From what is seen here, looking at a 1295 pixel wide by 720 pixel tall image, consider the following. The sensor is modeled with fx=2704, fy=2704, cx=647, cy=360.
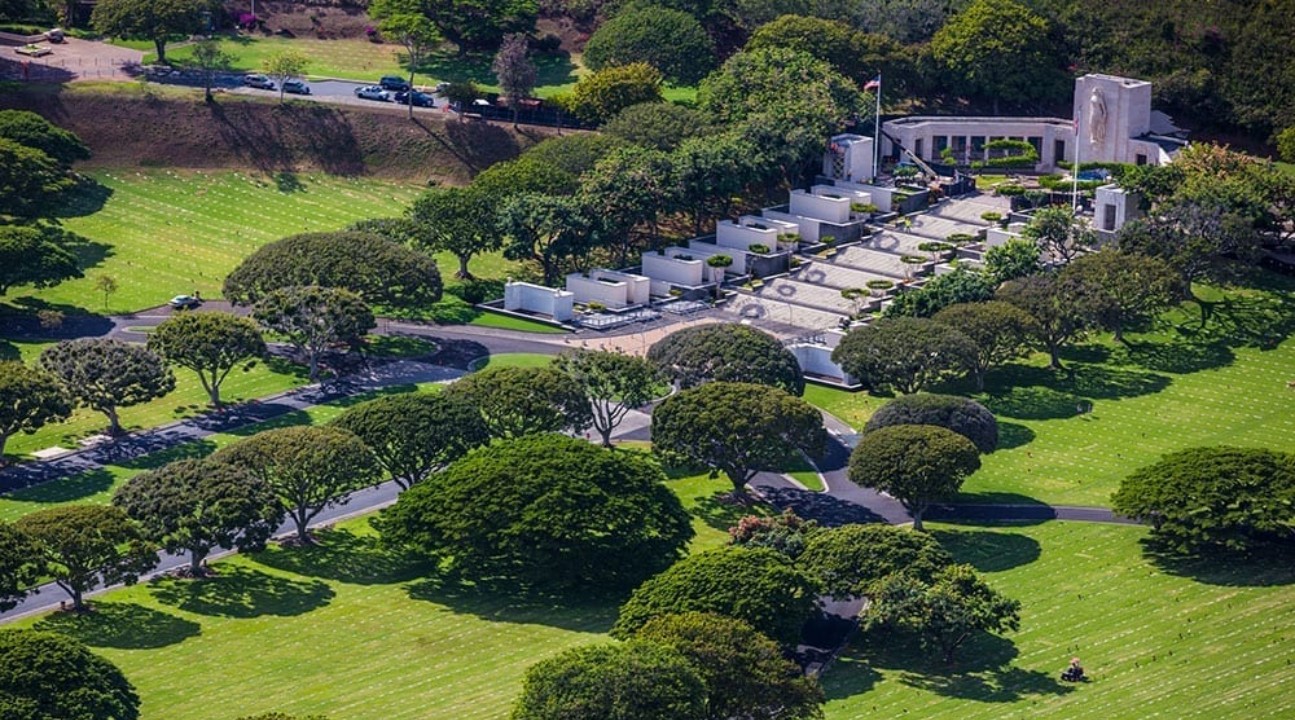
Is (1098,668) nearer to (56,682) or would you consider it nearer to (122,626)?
(122,626)

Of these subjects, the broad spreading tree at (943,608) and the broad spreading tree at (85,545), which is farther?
the broad spreading tree at (85,545)

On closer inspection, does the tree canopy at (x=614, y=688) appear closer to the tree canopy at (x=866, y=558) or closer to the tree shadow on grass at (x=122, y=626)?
the tree canopy at (x=866, y=558)

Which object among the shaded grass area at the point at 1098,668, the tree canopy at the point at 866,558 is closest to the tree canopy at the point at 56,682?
the shaded grass area at the point at 1098,668

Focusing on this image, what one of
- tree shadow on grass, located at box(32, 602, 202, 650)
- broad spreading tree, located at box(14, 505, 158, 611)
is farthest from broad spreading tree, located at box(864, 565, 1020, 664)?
broad spreading tree, located at box(14, 505, 158, 611)

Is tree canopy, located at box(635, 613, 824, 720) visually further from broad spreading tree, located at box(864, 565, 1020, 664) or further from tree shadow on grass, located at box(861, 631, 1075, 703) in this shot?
broad spreading tree, located at box(864, 565, 1020, 664)

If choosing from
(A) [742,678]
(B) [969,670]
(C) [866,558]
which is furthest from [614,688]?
(B) [969,670]

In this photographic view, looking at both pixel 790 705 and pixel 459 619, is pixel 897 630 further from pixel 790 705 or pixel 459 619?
pixel 459 619
